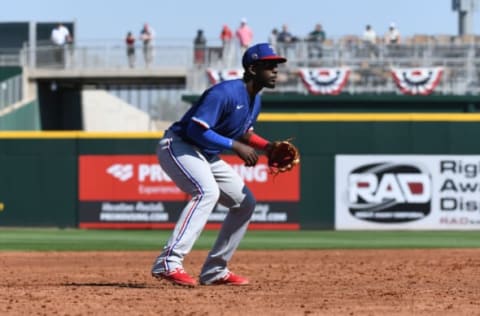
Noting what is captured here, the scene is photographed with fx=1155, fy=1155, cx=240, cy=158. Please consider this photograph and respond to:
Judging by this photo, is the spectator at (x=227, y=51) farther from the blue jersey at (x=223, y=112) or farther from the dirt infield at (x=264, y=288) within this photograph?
the blue jersey at (x=223, y=112)

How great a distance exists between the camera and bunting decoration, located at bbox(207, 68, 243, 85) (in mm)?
25009

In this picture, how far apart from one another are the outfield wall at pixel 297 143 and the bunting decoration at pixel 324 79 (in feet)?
17.4

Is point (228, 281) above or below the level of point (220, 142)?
below

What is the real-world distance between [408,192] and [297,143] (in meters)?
2.04

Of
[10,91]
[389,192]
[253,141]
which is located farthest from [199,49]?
[253,141]

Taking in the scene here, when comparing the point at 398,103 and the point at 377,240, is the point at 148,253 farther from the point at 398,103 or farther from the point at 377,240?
the point at 398,103

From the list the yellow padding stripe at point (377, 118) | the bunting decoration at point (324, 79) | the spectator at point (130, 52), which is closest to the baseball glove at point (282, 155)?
the yellow padding stripe at point (377, 118)

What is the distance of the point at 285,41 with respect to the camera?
26.4m

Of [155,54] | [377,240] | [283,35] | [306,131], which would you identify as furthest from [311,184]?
[155,54]

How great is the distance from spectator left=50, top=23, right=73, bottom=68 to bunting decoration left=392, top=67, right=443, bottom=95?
8.87m

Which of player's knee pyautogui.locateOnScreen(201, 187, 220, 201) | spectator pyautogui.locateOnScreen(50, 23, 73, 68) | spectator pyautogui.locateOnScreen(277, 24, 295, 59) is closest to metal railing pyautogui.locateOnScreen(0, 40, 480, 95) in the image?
spectator pyautogui.locateOnScreen(277, 24, 295, 59)

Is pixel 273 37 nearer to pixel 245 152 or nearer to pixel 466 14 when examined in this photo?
pixel 466 14

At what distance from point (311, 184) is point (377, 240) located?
275 centimetres

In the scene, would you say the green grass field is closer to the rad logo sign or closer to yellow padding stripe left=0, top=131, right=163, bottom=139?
the rad logo sign
